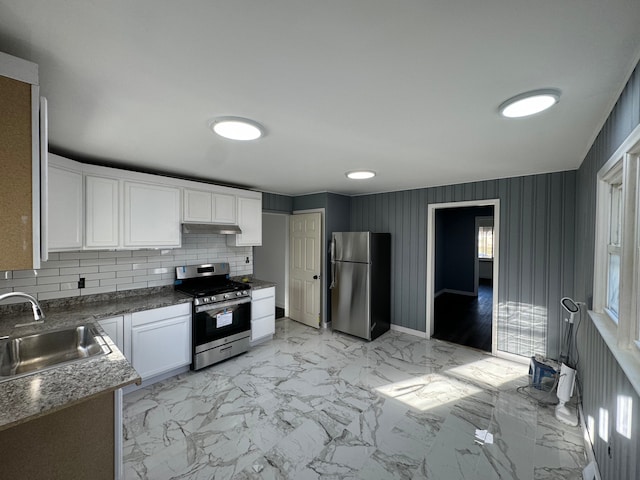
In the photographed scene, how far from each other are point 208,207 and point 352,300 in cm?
247

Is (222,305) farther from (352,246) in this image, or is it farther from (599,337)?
(599,337)

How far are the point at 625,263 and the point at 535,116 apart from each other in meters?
0.96

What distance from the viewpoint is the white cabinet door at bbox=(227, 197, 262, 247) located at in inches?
156

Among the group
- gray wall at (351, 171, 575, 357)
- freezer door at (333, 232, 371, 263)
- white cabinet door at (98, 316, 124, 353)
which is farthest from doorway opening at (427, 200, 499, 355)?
white cabinet door at (98, 316, 124, 353)

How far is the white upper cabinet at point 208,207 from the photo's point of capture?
3.42 meters

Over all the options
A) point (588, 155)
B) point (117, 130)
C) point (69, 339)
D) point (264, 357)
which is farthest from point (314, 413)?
point (588, 155)

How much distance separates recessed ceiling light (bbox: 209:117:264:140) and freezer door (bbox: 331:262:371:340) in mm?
2667

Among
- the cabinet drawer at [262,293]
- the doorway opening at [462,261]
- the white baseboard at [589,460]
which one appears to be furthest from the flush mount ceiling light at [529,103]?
the doorway opening at [462,261]

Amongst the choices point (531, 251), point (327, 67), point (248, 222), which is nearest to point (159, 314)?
point (248, 222)

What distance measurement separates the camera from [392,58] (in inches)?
46.0

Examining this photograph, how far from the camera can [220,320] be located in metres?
3.35

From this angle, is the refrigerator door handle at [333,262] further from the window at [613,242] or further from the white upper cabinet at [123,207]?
the window at [613,242]

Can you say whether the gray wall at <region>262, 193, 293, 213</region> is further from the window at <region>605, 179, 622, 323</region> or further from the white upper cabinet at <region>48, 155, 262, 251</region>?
the window at <region>605, 179, 622, 323</region>

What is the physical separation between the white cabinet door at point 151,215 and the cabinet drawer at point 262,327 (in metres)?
1.48
